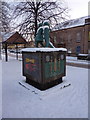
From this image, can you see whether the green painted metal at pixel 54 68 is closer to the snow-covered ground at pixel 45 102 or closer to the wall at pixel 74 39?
the snow-covered ground at pixel 45 102

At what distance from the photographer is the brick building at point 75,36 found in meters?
22.7

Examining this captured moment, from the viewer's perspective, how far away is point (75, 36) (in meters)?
25.2

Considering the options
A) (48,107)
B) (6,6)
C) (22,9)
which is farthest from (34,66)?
Answer: (6,6)

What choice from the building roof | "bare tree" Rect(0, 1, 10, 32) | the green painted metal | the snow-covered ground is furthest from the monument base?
"bare tree" Rect(0, 1, 10, 32)

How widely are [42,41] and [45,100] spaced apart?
291cm

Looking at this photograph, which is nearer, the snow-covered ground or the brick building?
the snow-covered ground

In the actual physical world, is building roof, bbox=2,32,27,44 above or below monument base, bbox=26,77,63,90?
above

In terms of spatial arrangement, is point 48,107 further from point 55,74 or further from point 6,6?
point 6,6

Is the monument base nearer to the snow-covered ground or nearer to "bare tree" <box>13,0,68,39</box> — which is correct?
the snow-covered ground

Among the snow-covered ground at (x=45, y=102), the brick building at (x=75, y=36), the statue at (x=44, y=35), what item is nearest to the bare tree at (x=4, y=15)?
the brick building at (x=75, y=36)

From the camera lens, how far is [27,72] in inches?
237

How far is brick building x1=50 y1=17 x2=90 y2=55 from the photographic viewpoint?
74.5ft

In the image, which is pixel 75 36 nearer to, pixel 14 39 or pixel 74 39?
pixel 74 39

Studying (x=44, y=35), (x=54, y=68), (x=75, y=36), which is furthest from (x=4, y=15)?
(x=75, y=36)
